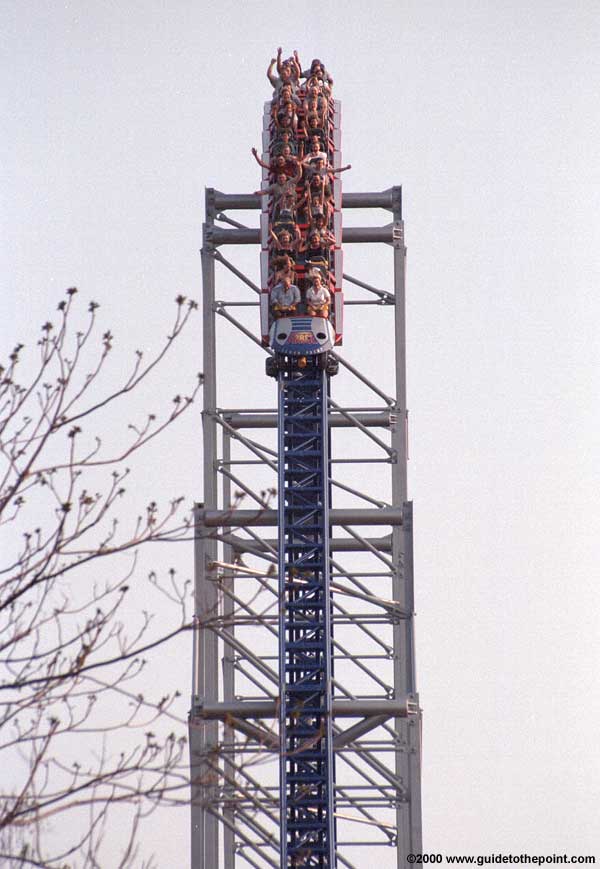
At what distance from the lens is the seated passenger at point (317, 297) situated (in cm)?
3300

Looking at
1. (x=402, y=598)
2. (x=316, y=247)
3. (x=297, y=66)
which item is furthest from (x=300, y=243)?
(x=402, y=598)

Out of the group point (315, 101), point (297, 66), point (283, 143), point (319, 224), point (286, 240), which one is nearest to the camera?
point (286, 240)

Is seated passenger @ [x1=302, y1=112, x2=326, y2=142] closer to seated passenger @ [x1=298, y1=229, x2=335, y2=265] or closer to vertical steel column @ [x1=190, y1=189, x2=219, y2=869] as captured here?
seated passenger @ [x1=298, y1=229, x2=335, y2=265]

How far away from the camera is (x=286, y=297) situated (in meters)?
33.3

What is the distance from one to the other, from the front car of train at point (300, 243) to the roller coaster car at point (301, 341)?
0.02 m

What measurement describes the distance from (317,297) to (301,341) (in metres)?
0.88

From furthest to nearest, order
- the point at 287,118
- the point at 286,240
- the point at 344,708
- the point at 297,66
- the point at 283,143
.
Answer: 1. the point at 297,66
2. the point at 287,118
3. the point at 283,143
4. the point at 286,240
5. the point at 344,708

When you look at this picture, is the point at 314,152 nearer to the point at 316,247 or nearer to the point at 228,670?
the point at 316,247

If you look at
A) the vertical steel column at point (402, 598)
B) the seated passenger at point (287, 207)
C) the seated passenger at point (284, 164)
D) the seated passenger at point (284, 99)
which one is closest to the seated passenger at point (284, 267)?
the seated passenger at point (287, 207)

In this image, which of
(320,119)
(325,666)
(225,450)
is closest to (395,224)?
(320,119)

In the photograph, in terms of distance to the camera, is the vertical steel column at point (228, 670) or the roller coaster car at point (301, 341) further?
the vertical steel column at point (228, 670)

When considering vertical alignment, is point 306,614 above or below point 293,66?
below

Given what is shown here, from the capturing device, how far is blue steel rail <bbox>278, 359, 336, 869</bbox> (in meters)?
32.5

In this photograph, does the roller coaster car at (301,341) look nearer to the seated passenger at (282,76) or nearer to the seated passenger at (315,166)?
the seated passenger at (315,166)
